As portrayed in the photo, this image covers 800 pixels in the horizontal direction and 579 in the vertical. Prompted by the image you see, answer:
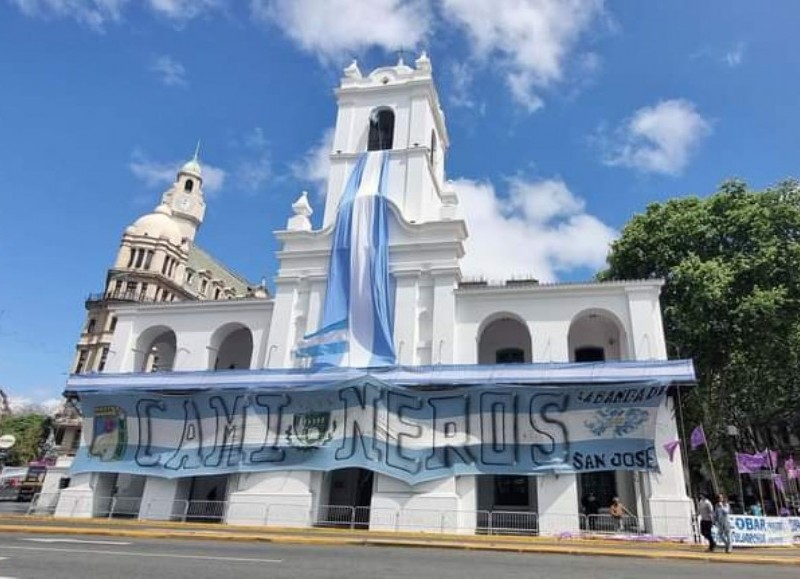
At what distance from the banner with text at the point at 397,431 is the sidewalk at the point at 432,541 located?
254 centimetres

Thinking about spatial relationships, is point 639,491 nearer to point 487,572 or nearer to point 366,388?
point 366,388

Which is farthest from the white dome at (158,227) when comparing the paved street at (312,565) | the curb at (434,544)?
the paved street at (312,565)

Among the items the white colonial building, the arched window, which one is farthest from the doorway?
the arched window

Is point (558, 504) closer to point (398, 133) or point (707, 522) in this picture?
point (707, 522)

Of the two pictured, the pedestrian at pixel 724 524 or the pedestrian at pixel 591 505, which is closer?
the pedestrian at pixel 724 524

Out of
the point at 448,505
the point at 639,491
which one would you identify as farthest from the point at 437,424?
the point at 639,491

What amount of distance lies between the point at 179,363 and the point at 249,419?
6269 millimetres

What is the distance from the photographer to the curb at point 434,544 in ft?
41.9

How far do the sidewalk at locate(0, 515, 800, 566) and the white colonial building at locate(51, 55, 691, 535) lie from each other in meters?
1.66

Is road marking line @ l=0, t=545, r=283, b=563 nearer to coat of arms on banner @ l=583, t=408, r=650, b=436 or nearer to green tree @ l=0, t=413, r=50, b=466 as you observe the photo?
coat of arms on banner @ l=583, t=408, r=650, b=436

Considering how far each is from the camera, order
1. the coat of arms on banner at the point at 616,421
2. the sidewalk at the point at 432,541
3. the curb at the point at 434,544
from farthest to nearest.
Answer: the coat of arms on banner at the point at 616,421 < the sidewalk at the point at 432,541 < the curb at the point at 434,544

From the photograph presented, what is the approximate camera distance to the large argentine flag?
74.1 ft

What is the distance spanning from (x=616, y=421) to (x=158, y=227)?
50.4m

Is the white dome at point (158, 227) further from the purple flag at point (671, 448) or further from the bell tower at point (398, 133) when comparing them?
the purple flag at point (671, 448)
